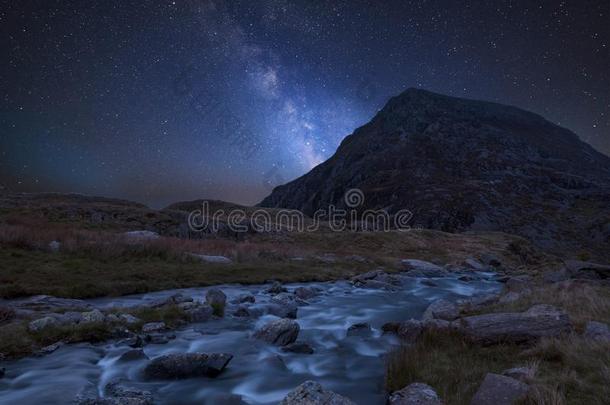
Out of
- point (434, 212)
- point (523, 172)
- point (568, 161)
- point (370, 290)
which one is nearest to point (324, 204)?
point (434, 212)

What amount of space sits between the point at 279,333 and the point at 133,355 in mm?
3891

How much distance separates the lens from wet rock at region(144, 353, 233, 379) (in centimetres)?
775

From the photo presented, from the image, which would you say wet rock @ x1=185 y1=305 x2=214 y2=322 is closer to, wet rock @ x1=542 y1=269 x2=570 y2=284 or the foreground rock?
the foreground rock

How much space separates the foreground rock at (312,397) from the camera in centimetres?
513

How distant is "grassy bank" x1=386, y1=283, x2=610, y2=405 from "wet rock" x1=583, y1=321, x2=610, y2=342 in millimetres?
271

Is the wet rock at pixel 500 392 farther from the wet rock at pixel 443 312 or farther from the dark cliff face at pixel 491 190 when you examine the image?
the dark cliff face at pixel 491 190

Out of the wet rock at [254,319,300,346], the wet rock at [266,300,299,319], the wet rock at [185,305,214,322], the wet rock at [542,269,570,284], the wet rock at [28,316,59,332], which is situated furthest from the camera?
the wet rock at [542,269,570,284]

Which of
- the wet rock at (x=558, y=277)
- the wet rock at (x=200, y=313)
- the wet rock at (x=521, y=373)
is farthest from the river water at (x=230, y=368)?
the wet rock at (x=558, y=277)

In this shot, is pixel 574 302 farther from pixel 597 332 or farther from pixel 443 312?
pixel 597 332

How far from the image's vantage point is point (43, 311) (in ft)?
37.0

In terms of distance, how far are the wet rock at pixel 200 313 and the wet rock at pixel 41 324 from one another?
12.5ft

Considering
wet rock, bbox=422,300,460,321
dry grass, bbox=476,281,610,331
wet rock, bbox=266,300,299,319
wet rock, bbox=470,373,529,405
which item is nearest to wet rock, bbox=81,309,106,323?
wet rock, bbox=266,300,299,319

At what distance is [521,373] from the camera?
6.35 metres

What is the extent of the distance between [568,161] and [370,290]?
225734 millimetres
